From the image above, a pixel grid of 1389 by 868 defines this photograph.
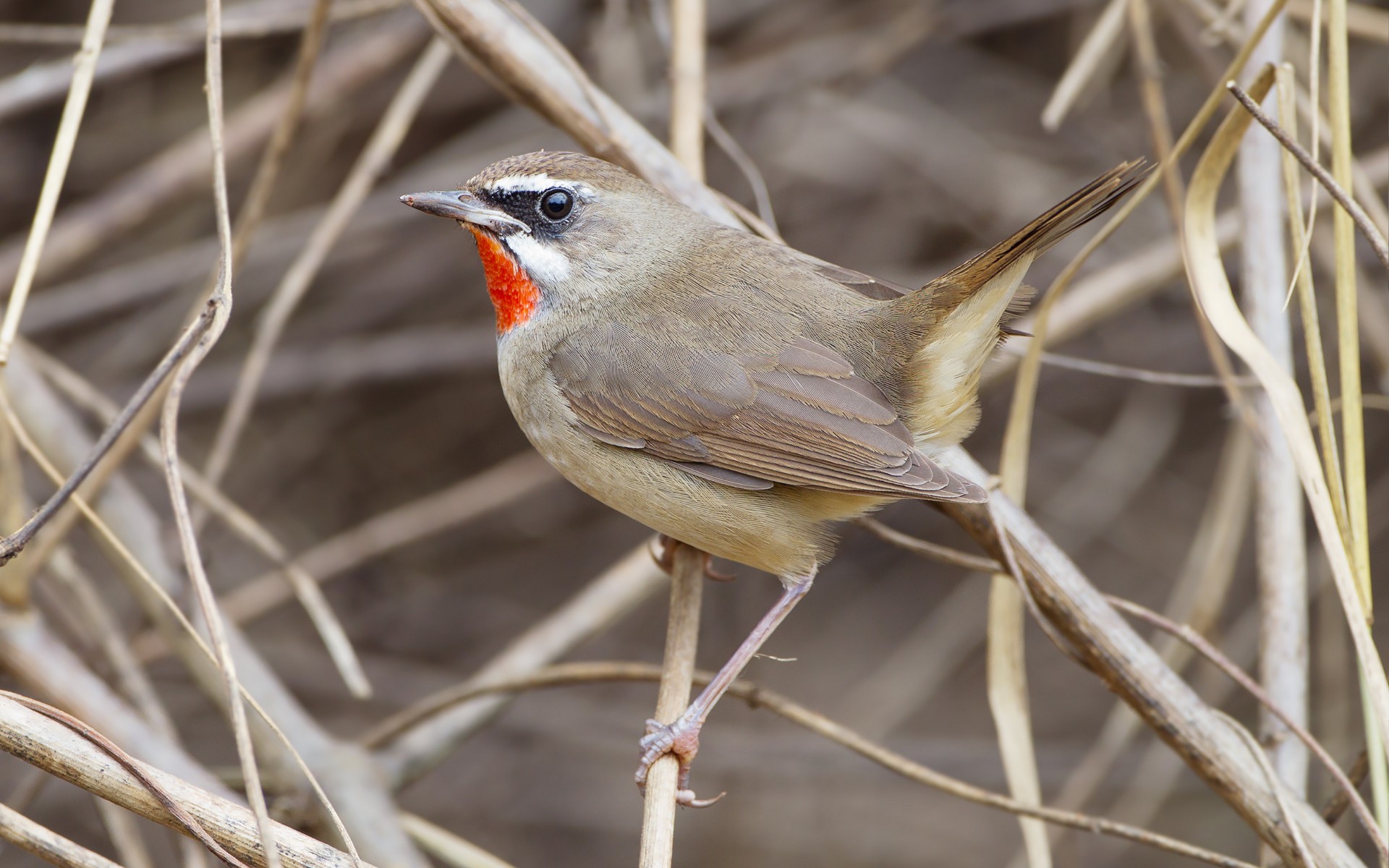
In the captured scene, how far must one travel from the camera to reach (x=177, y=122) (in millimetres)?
5777

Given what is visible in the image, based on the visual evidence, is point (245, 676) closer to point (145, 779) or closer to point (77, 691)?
point (77, 691)

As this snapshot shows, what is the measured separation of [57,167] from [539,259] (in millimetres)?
1303

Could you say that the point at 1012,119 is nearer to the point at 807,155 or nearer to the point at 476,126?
the point at 807,155

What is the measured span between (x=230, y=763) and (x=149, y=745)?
9.59 feet

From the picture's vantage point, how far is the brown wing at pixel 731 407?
10.2ft

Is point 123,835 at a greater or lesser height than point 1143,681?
lesser

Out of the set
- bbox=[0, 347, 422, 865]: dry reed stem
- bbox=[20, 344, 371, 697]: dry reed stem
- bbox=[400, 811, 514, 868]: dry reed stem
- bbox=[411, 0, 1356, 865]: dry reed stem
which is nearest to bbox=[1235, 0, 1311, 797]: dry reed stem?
bbox=[411, 0, 1356, 865]: dry reed stem

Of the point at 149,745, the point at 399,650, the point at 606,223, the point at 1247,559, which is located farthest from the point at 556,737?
the point at 1247,559

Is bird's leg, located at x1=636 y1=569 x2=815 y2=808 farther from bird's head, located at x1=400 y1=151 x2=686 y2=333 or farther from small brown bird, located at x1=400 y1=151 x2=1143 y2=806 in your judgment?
bird's head, located at x1=400 y1=151 x2=686 y2=333

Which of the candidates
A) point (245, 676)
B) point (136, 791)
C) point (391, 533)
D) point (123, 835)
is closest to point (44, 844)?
point (136, 791)

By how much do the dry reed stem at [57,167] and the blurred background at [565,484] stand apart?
7.94 ft

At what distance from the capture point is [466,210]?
3.29m

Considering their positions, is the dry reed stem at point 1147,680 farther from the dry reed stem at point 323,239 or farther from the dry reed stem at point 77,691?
the dry reed stem at point 77,691

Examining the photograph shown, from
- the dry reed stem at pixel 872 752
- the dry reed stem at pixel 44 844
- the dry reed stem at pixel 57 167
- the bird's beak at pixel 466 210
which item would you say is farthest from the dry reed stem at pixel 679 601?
the dry reed stem at pixel 57 167
